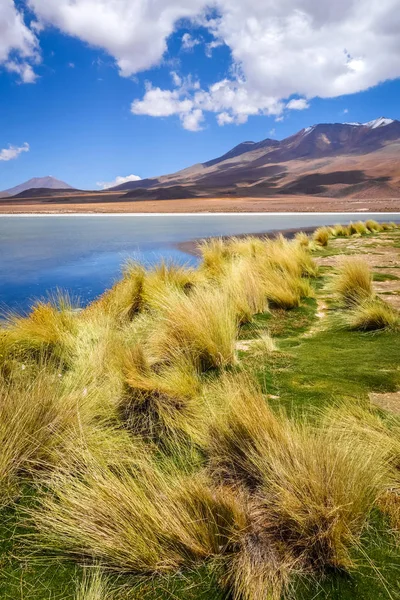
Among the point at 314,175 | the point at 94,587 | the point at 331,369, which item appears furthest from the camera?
the point at 314,175

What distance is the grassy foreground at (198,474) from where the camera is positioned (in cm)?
133

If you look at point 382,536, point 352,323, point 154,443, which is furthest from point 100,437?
point 352,323

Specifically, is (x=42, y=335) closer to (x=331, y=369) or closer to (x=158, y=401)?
(x=158, y=401)

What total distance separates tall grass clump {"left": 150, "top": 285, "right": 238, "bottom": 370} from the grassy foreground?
0.02 meters

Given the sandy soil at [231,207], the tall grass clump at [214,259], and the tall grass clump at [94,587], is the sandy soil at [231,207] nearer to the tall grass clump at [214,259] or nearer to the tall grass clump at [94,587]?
the tall grass clump at [214,259]

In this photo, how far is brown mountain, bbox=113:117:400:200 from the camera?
276ft

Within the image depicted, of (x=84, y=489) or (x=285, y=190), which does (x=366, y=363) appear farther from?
(x=285, y=190)

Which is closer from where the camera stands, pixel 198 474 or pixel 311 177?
pixel 198 474

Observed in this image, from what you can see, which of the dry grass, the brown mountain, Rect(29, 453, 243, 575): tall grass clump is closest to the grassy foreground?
Rect(29, 453, 243, 575): tall grass clump

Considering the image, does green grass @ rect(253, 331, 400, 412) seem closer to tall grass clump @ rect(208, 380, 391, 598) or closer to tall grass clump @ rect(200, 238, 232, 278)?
tall grass clump @ rect(208, 380, 391, 598)

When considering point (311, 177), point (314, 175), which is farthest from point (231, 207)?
point (314, 175)

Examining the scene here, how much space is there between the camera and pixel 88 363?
2811 millimetres

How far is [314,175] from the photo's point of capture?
105m

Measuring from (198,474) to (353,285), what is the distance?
3.76 m
